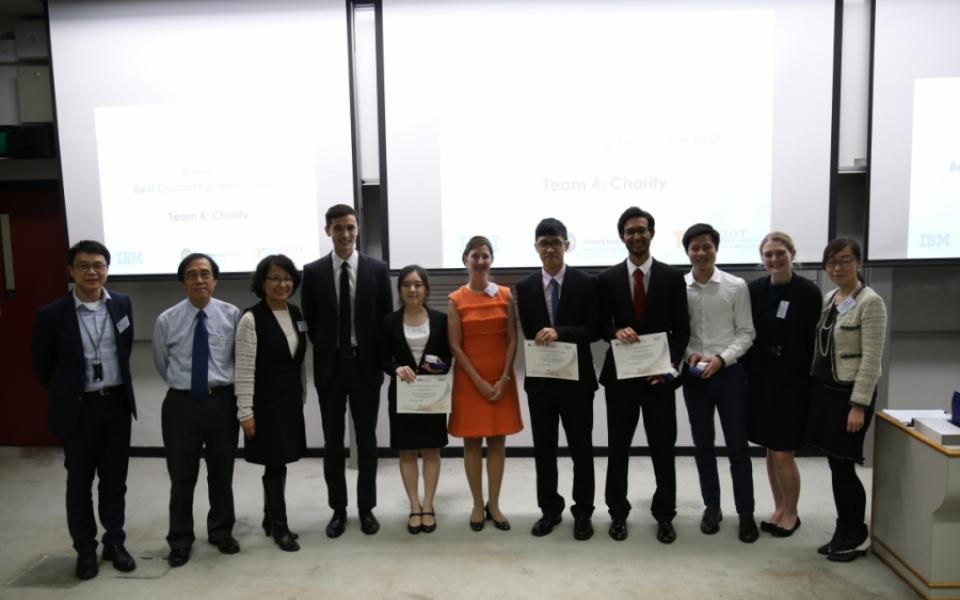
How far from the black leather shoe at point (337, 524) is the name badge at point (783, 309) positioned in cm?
251

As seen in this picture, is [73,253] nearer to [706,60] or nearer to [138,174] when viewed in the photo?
[138,174]

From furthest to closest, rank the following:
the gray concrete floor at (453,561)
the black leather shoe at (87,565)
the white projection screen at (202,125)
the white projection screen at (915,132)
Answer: the white projection screen at (202,125) → the white projection screen at (915,132) → the black leather shoe at (87,565) → the gray concrete floor at (453,561)

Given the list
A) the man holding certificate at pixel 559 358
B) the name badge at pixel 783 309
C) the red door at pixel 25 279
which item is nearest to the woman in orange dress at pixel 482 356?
the man holding certificate at pixel 559 358

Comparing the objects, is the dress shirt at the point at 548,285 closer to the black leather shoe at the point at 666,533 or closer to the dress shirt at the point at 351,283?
the dress shirt at the point at 351,283

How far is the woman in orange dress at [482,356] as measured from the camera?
9.77 ft

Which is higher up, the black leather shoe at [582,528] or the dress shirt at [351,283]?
the dress shirt at [351,283]

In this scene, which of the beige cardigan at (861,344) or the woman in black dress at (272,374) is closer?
the beige cardigan at (861,344)

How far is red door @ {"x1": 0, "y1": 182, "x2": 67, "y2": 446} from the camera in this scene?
183 inches

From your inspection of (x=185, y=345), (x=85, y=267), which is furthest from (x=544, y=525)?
(x=85, y=267)

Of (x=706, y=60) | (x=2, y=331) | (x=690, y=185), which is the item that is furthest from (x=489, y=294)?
(x=2, y=331)

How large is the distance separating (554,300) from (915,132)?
2.88 metres

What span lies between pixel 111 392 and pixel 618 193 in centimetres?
320

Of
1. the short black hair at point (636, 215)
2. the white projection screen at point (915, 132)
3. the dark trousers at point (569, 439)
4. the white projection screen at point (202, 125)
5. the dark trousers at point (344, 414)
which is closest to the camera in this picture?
the short black hair at point (636, 215)

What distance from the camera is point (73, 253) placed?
2.63 meters
